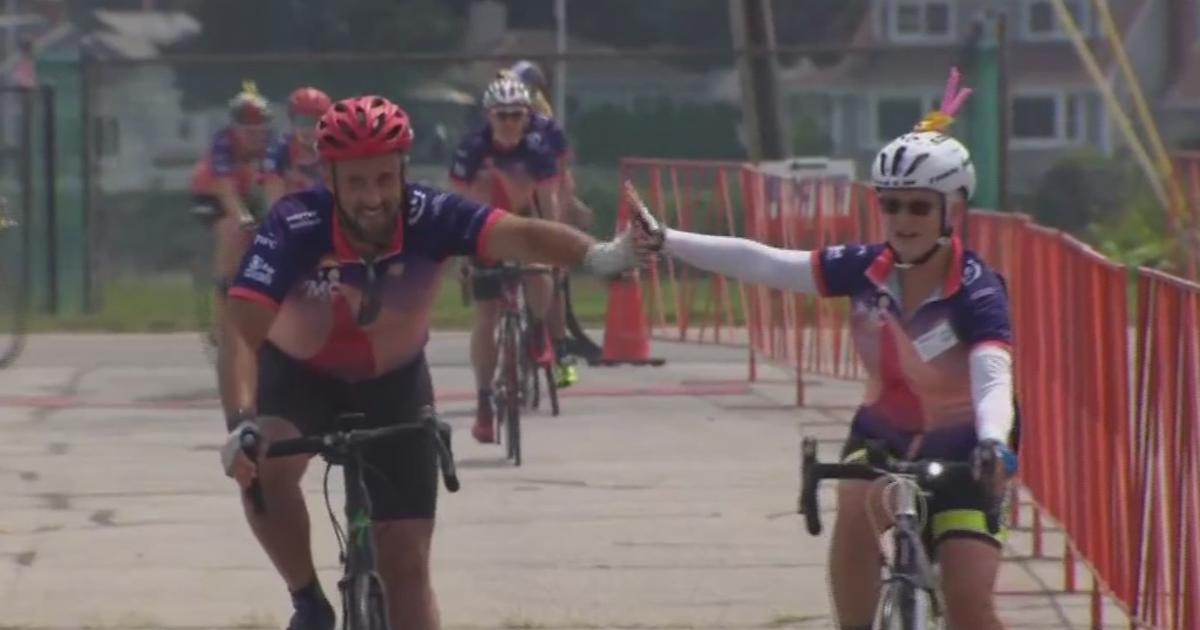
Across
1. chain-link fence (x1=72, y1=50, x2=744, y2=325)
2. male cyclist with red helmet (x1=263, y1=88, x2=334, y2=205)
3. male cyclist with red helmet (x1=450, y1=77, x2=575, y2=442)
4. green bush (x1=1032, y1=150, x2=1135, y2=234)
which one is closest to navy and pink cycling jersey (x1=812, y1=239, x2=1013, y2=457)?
male cyclist with red helmet (x1=450, y1=77, x2=575, y2=442)

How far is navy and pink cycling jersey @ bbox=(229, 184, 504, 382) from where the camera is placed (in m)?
7.44

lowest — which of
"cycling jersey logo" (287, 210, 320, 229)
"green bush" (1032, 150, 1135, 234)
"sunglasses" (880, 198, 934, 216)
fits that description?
"green bush" (1032, 150, 1135, 234)

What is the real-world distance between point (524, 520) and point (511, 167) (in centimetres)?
337

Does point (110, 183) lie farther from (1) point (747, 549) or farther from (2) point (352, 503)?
(2) point (352, 503)

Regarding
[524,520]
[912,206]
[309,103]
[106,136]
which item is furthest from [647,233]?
[106,136]

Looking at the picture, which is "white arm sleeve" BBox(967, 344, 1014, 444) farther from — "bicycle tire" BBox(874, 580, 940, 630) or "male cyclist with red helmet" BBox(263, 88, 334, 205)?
"male cyclist with red helmet" BBox(263, 88, 334, 205)

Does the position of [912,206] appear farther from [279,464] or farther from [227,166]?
[227,166]

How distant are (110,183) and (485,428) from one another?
1050 cm

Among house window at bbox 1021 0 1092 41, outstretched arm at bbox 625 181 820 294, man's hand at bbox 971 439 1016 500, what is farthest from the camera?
house window at bbox 1021 0 1092 41

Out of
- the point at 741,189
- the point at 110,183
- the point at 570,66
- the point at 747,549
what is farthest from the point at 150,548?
the point at 570,66

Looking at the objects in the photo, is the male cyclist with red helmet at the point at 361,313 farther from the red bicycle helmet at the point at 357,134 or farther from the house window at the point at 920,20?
the house window at the point at 920,20

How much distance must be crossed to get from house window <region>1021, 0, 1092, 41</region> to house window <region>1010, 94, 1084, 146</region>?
4.42 feet

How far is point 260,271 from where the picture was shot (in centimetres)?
741

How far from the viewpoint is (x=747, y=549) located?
11258 mm
